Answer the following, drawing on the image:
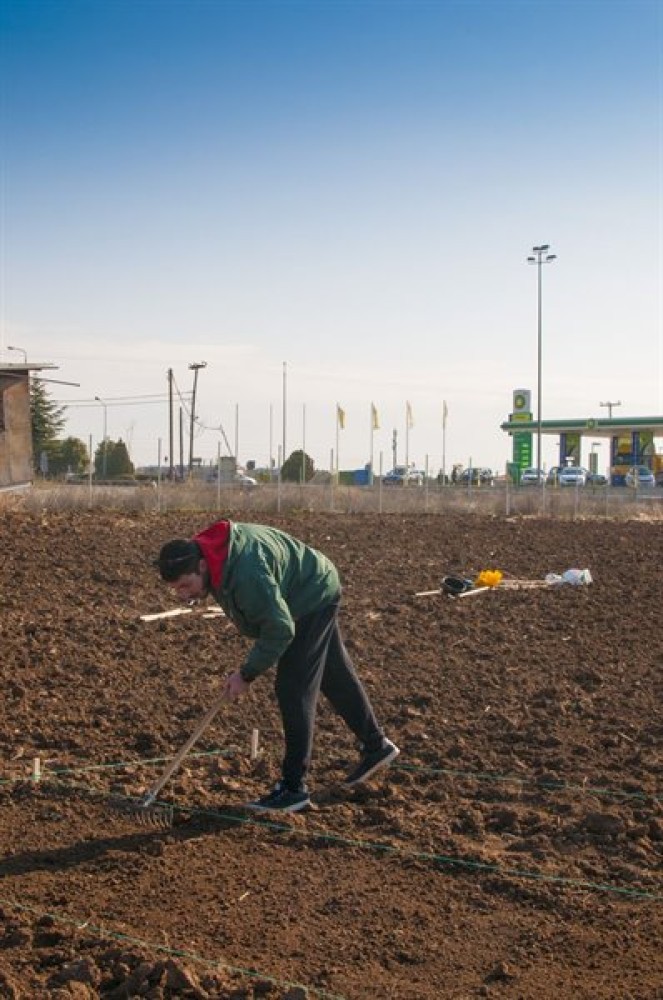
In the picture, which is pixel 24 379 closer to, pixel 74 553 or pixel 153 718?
pixel 74 553

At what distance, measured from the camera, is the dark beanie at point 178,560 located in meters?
5.29

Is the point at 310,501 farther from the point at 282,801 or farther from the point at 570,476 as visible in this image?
the point at 570,476

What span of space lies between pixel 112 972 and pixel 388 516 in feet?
75.1

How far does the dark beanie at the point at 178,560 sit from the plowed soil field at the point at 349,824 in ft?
4.04

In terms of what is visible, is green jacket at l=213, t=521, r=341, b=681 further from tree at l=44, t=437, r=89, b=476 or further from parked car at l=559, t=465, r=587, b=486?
parked car at l=559, t=465, r=587, b=486

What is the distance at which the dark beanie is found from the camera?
5.29 m

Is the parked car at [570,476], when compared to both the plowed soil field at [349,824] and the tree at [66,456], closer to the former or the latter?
the tree at [66,456]

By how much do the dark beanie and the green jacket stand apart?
0.17 metres

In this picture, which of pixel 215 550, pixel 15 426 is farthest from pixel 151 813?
pixel 15 426

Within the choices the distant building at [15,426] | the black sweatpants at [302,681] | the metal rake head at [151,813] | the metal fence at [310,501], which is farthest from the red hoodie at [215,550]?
the distant building at [15,426]

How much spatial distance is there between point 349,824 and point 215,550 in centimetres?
151

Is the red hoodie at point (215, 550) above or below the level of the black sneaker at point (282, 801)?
above

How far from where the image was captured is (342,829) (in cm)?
576

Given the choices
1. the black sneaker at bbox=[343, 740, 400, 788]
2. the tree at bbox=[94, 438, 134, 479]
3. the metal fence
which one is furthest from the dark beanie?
the tree at bbox=[94, 438, 134, 479]
